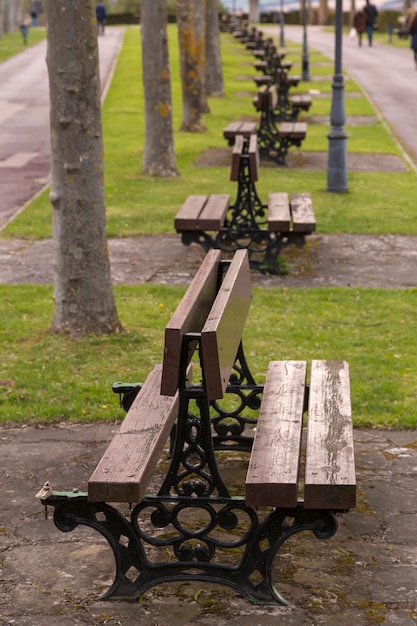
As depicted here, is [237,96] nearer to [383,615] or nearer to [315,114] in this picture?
[315,114]

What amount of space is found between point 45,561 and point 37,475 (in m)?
1.07

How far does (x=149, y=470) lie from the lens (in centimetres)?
477

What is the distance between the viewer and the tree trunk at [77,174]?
8156mm

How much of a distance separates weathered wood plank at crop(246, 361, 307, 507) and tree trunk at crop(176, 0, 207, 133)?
17.1 meters

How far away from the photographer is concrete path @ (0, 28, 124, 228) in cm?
1725

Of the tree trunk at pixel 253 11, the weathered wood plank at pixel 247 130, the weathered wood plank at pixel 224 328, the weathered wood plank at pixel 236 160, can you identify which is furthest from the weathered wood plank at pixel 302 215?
the tree trunk at pixel 253 11

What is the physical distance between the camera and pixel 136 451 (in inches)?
194

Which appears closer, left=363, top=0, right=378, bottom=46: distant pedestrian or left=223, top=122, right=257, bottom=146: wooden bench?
left=223, top=122, right=257, bottom=146: wooden bench

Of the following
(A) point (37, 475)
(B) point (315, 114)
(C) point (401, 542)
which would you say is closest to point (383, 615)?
(C) point (401, 542)

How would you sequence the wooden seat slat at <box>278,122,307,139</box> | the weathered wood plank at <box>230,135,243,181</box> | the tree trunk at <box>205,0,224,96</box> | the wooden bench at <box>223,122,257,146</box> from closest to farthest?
the weathered wood plank at <box>230,135,243,181</box> → the wooden bench at <box>223,122,257,146</box> → the wooden seat slat at <box>278,122,307,139</box> → the tree trunk at <box>205,0,224,96</box>

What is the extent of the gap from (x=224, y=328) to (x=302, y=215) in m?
6.60

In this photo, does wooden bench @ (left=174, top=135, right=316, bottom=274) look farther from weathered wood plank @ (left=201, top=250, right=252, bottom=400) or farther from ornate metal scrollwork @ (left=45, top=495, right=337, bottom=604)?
ornate metal scrollwork @ (left=45, top=495, right=337, bottom=604)

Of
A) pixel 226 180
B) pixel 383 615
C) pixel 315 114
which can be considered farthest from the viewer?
pixel 315 114

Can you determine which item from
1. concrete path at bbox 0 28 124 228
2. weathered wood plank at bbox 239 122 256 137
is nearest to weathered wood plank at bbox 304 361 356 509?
concrete path at bbox 0 28 124 228
